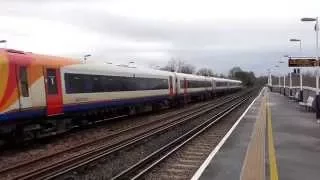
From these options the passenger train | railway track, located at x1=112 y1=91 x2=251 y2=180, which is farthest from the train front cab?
railway track, located at x1=112 y1=91 x2=251 y2=180

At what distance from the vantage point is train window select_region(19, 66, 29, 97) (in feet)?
58.0

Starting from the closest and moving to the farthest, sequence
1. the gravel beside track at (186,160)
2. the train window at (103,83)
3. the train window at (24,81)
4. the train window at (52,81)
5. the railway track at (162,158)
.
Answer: the railway track at (162,158) < the gravel beside track at (186,160) < the train window at (24,81) < the train window at (52,81) < the train window at (103,83)

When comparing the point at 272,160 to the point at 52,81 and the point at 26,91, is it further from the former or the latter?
the point at 52,81

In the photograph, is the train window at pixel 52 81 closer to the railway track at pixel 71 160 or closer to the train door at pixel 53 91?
the train door at pixel 53 91

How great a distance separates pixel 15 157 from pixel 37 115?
9.04ft

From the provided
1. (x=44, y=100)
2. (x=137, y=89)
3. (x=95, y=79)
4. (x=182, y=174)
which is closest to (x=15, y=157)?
(x=44, y=100)

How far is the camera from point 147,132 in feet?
75.6

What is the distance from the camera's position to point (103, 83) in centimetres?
2628

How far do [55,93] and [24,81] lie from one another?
2397 millimetres

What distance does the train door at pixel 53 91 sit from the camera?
63.9 feet

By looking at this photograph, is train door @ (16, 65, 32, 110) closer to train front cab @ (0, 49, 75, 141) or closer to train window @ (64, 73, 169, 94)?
train front cab @ (0, 49, 75, 141)

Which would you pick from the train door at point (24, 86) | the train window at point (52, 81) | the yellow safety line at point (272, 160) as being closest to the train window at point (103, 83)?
the train window at point (52, 81)

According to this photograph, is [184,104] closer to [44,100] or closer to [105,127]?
[105,127]

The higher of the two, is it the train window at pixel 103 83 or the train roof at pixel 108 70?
the train roof at pixel 108 70
